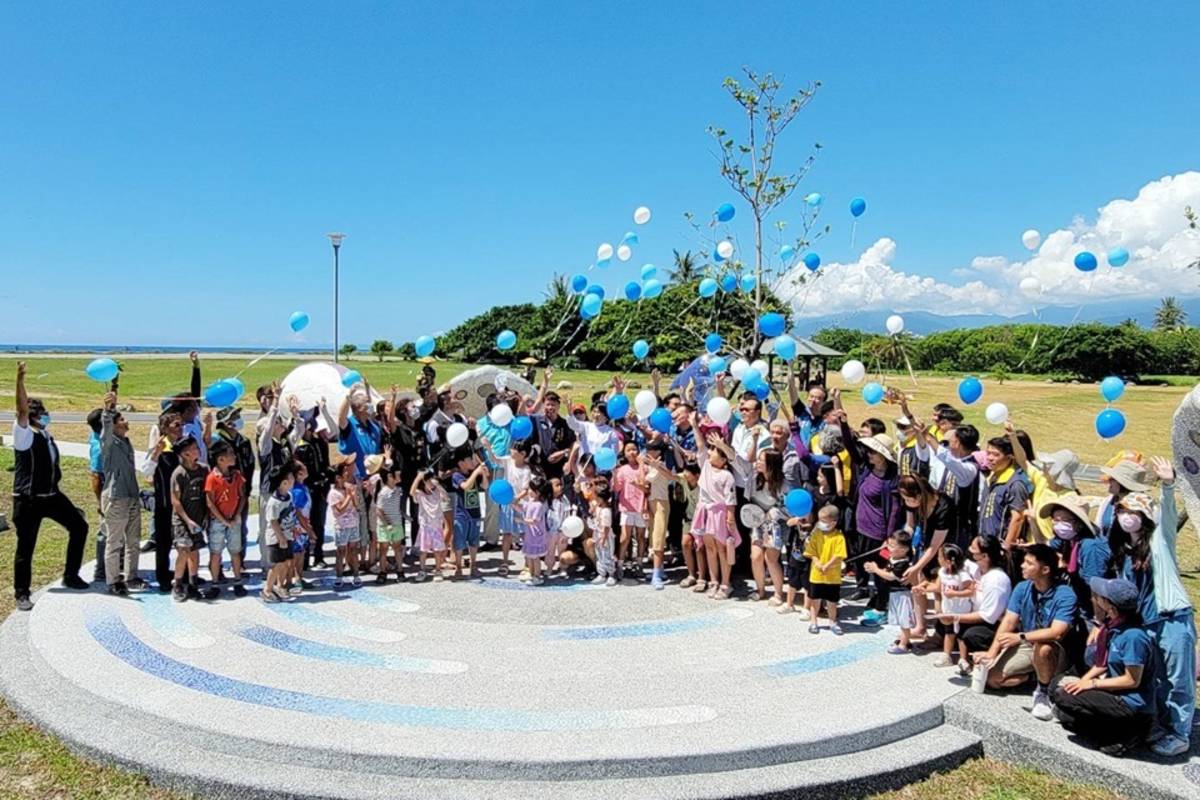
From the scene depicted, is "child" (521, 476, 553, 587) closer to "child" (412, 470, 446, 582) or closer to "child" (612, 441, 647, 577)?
"child" (612, 441, 647, 577)

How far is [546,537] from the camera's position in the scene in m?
7.70

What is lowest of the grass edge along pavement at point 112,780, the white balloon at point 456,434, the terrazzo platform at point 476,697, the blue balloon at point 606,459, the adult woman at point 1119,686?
the grass edge along pavement at point 112,780

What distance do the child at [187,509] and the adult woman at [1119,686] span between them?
21.7 feet

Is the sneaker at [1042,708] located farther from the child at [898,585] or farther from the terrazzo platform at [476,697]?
the child at [898,585]

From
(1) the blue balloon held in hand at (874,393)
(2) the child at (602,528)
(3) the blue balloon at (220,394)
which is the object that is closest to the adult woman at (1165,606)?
(1) the blue balloon held in hand at (874,393)

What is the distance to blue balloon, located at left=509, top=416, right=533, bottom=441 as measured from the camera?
7969mm

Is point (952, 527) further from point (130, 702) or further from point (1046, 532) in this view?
point (130, 702)

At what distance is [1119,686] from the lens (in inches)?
174

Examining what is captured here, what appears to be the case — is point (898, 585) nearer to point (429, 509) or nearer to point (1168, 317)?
point (429, 509)

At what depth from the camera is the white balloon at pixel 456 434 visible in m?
7.50

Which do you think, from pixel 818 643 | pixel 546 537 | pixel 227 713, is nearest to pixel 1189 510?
pixel 818 643

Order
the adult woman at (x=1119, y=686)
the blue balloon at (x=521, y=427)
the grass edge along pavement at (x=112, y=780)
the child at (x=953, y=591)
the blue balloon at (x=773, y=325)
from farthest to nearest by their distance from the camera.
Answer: the blue balloon at (x=773, y=325)
the blue balloon at (x=521, y=427)
the child at (x=953, y=591)
the adult woman at (x=1119, y=686)
the grass edge along pavement at (x=112, y=780)

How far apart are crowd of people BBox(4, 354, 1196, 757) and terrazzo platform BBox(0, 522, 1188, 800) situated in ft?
1.54

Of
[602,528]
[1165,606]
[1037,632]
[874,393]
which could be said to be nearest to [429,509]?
[602,528]
